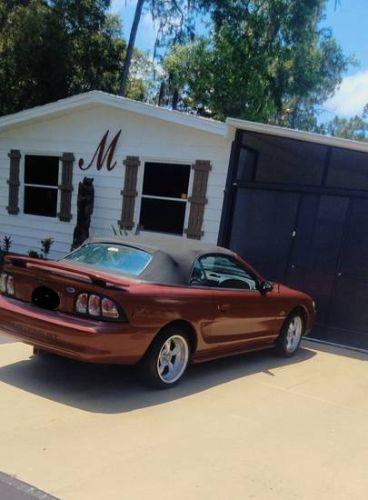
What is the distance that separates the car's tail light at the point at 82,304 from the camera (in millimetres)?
4715

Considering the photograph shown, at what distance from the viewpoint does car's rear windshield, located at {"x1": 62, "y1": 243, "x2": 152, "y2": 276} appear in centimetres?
528

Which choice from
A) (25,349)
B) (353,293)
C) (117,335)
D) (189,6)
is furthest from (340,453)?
(189,6)

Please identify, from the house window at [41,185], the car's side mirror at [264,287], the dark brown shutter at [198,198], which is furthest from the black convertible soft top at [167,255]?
the house window at [41,185]

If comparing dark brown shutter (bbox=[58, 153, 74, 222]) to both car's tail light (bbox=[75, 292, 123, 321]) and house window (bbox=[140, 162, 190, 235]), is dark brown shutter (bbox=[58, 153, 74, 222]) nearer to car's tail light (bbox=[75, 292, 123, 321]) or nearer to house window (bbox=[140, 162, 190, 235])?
house window (bbox=[140, 162, 190, 235])

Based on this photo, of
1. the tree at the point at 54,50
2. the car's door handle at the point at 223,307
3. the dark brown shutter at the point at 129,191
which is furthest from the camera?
the tree at the point at 54,50

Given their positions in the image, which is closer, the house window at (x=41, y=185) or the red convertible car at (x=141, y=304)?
the red convertible car at (x=141, y=304)

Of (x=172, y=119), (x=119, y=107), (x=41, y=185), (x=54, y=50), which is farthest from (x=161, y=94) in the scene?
(x=172, y=119)

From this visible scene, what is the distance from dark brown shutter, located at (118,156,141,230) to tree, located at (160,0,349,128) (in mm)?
12600

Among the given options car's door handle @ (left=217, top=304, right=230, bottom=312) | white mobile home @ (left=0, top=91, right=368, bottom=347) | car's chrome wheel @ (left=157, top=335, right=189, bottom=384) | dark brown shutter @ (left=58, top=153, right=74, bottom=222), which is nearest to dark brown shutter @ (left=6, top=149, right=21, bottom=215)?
white mobile home @ (left=0, top=91, right=368, bottom=347)

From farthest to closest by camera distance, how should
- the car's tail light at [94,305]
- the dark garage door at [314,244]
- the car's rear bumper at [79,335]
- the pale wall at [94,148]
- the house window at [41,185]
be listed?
1. the house window at [41,185]
2. the pale wall at [94,148]
3. the dark garage door at [314,244]
4. the car's tail light at [94,305]
5. the car's rear bumper at [79,335]

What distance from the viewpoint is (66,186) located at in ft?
38.2

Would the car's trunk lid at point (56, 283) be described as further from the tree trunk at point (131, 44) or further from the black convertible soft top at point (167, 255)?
the tree trunk at point (131, 44)

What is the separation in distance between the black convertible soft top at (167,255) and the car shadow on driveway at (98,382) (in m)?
1.05

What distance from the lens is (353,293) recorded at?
865cm
